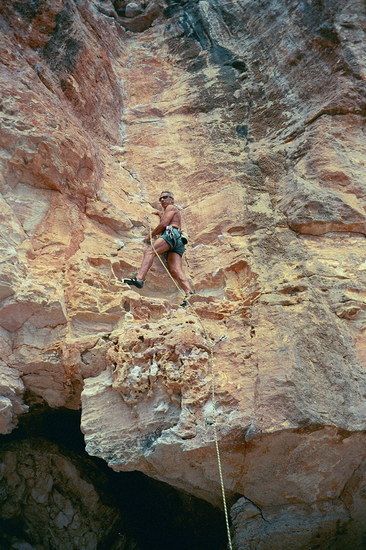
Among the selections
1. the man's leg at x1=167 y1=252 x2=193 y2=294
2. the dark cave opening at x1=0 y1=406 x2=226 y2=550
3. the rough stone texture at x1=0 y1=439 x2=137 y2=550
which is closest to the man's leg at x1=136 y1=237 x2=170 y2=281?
the man's leg at x1=167 y1=252 x2=193 y2=294

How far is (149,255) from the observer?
232 inches

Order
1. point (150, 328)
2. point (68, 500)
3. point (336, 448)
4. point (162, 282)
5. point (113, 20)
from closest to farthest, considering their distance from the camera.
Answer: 1. point (336, 448)
2. point (150, 328)
3. point (68, 500)
4. point (162, 282)
5. point (113, 20)

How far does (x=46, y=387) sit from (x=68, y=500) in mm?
1344

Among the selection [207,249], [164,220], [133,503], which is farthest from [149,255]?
[133,503]

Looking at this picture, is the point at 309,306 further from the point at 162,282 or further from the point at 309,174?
the point at 309,174

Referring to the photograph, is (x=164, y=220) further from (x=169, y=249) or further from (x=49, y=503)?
(x=49, y=503)

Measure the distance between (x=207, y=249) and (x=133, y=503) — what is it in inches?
114

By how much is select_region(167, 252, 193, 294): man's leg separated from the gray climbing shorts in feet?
0.19

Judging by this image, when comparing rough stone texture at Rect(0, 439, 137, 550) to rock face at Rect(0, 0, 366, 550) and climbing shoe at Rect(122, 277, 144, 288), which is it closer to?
rock face at Rect(0, 0, 366, 550)

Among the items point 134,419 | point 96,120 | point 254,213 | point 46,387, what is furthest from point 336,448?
point 96,120

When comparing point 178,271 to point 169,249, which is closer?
point 178,271

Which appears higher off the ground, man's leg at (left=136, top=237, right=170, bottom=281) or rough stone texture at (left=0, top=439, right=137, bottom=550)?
man's leg at (left=136, top=237, right=170, bottom=281)

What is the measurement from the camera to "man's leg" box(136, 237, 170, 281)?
5691 millimetres

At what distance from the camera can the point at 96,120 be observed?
7.62 metres
